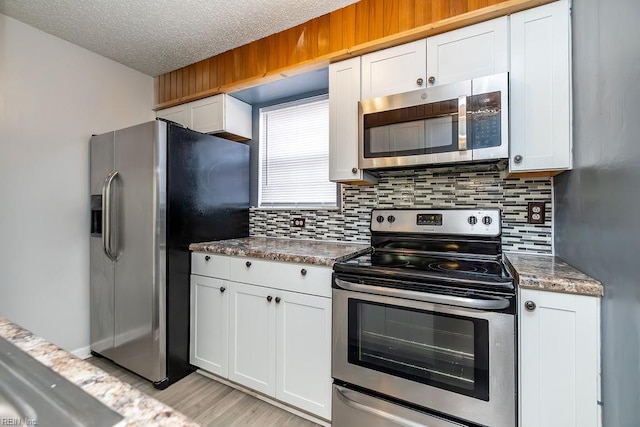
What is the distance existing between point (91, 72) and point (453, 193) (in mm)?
2979

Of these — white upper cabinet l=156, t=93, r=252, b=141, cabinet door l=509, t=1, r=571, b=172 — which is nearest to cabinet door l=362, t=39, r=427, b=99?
cabinet door l=509, t=1, r=571, b=172

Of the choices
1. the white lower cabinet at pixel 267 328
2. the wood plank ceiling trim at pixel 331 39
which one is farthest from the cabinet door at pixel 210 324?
the wood plank ceiling trim at pixel 331 39

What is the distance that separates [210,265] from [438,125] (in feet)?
5.50

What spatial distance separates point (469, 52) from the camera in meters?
1.55

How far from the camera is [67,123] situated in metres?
2.29

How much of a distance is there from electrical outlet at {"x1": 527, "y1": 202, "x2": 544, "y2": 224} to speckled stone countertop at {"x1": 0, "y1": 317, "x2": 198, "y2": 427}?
1.84 m

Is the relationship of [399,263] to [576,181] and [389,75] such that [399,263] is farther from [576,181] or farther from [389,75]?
[389,75]

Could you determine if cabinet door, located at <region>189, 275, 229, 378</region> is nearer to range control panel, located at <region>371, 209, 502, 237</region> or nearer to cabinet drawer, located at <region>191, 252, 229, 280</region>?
cabinet drawer, located at <region>191, 252, 229, 280</region>

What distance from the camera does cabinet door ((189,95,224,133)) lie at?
243 centimetres

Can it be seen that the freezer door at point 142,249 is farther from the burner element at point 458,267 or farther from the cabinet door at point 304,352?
the burner element at point 458,267

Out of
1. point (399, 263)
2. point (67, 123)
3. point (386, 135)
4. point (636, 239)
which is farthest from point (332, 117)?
point (67, 123)

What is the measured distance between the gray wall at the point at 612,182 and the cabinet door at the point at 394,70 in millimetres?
690

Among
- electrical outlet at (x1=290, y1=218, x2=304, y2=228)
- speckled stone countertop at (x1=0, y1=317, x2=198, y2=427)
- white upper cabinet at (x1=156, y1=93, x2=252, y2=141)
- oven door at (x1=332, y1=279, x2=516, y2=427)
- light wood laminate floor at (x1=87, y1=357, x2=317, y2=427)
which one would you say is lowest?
light wood laminate floor at (x1=87, y1=357, x2=317, y2=427)

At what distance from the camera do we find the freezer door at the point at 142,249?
1.92 meters
